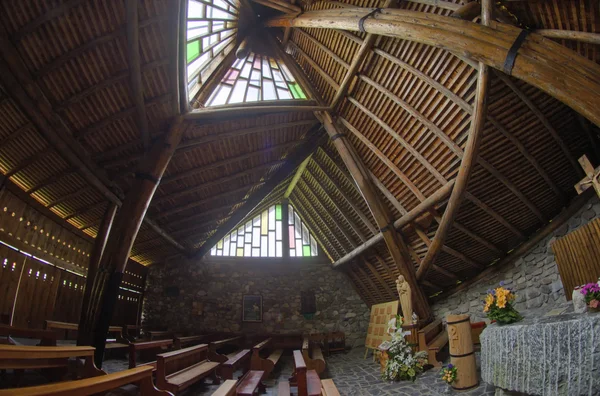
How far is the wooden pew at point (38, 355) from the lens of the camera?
94.0 inches

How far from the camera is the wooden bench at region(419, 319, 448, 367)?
671 centimetres

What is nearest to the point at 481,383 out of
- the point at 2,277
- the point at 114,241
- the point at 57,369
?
the point at 57,369

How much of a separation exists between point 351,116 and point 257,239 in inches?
287

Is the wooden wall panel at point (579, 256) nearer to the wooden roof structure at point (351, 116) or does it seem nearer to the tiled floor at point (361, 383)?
the wooden roof structure at point (351, 116)

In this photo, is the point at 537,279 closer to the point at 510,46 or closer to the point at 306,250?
the point at 510,46

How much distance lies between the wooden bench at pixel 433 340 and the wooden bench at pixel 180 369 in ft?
13.5

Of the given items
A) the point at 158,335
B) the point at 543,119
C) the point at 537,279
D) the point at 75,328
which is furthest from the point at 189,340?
the point at 543,119

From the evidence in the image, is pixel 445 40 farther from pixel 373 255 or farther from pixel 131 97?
pixel 373 255

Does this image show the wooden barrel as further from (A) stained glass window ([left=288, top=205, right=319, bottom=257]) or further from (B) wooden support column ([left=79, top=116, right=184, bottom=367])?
(A) stained glass window ([left=288, top=205, right=319, bottom=257])

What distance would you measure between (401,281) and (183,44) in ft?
21.5

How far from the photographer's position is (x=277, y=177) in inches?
412

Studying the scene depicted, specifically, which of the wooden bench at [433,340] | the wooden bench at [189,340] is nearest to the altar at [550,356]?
the wooden bench at [433,340]

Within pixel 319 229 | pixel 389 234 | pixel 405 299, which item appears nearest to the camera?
pixel 405 299

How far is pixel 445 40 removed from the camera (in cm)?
441
